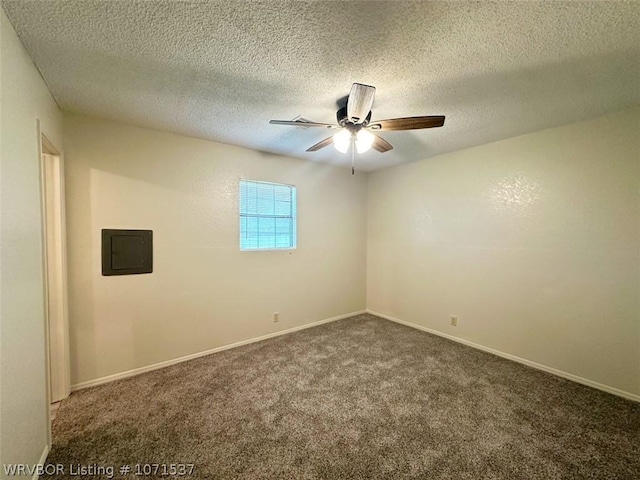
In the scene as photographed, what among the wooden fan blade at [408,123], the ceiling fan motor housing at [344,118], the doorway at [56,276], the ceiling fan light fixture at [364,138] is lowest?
the doorway at [56,276]

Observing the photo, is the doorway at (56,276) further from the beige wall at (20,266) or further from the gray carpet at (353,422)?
the beige wall at (20,266)

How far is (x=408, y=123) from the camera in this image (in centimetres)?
183

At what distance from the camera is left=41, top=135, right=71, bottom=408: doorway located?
81.9 inches

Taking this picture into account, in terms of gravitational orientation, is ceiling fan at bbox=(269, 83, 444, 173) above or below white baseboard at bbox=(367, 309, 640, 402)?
above

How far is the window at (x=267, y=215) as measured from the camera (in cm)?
326

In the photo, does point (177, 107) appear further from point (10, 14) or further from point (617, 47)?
point (617, 47)

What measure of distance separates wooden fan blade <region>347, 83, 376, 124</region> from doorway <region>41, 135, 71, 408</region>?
7.54 ft

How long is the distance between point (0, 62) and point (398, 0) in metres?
1.81

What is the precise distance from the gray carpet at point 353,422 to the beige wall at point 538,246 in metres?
0.41

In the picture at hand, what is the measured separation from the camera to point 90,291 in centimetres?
235

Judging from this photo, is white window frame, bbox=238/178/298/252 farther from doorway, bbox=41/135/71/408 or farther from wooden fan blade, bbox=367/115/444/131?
wooden fan blade, bbox=367/115/444/131

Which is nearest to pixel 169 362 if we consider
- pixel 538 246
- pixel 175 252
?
pixel 175 252

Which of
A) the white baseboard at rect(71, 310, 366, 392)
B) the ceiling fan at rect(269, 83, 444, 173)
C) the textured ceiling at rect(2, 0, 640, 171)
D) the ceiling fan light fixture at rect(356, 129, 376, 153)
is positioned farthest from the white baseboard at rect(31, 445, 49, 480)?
the ceiling fan light fixture at rect(356, 129, 376, 153)

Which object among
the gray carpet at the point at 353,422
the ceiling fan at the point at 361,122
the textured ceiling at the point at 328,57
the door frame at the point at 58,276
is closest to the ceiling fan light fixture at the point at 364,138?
the ceiling fan at the point at 361,122
